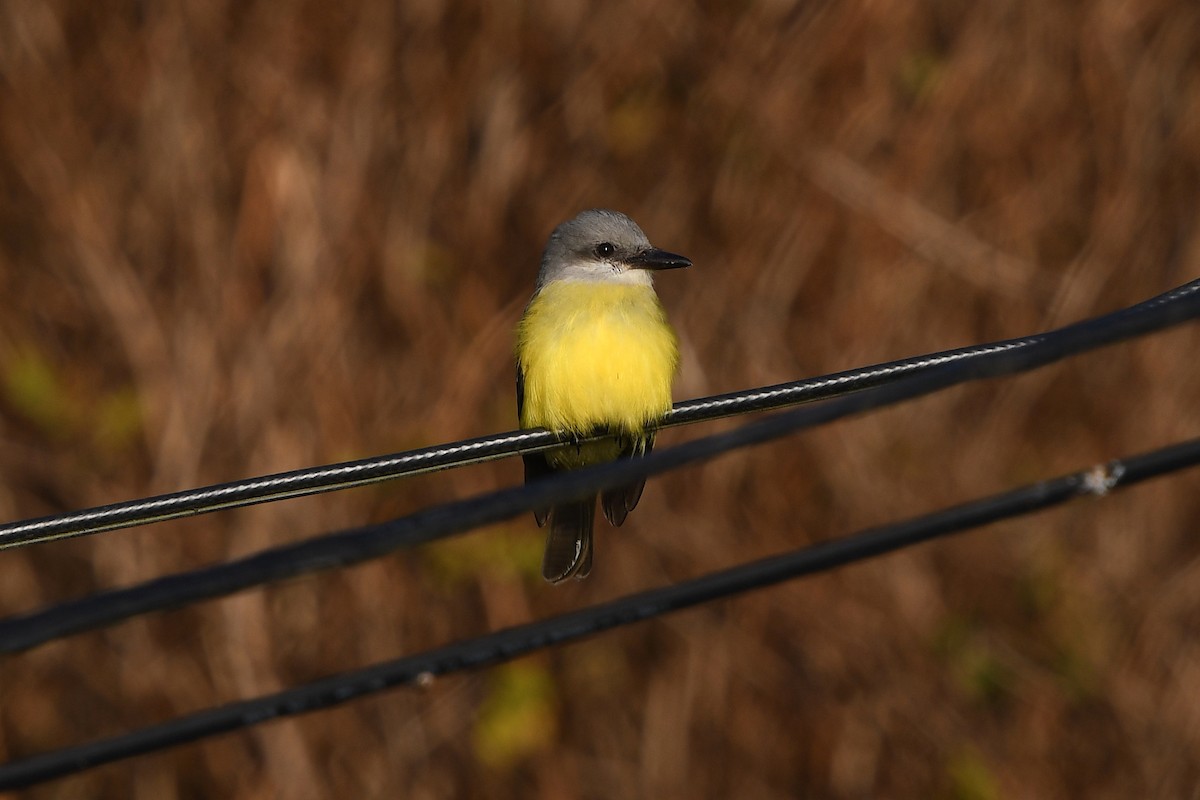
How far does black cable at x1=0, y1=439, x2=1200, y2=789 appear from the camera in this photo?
2.36m

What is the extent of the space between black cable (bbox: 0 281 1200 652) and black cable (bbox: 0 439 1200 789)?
0.19 metres

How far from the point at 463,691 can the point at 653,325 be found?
365 cm

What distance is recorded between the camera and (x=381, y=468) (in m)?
3.06

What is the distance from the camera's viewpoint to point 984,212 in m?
8.60

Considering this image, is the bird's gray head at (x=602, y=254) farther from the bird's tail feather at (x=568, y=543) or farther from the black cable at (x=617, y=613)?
the black cable at (x=617, y=613)

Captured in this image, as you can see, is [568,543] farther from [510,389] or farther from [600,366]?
[510,389]

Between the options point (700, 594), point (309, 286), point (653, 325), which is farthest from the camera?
point (309, 286)

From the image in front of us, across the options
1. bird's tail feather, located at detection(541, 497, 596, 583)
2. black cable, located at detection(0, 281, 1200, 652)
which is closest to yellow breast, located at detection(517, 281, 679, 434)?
bird's tail feather, located at detection(541, 497, 596, 583)

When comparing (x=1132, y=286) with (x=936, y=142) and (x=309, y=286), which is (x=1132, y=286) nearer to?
(x=936, y=142)

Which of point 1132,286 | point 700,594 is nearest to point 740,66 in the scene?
point 1132,286

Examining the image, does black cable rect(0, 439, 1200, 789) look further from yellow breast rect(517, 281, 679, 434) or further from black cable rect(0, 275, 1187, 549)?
yellow breast rect(517, 281, 679, 434)

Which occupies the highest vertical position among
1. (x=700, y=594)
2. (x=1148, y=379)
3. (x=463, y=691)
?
(x=1148, y=379)

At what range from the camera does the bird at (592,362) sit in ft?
15.5

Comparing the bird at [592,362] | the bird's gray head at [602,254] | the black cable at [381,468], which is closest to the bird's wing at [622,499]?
the bird at [592,362]
